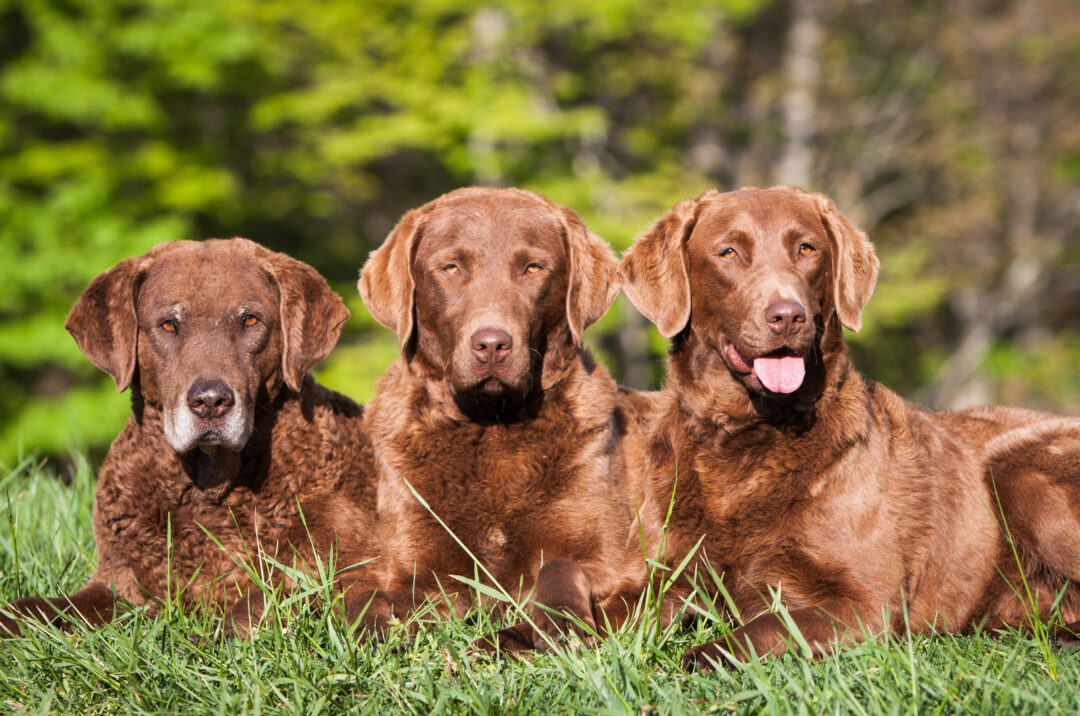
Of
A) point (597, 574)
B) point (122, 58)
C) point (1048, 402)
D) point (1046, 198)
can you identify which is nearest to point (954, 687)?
point (597, 574)

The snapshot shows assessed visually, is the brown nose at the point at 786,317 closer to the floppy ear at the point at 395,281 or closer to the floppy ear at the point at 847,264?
the floppy ear at the point at 847,264

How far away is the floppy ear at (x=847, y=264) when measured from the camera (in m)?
4.31

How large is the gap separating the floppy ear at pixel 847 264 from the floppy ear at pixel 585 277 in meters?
0.93

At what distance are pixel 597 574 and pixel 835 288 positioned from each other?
1.50m

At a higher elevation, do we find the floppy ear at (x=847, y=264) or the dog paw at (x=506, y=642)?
the floppy ear at (x=847, y=264)

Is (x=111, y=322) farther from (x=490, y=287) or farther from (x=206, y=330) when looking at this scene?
(x=490, y=287)

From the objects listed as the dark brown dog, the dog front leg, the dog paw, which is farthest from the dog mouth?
the dog front leg

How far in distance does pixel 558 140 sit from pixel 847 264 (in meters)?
12.9

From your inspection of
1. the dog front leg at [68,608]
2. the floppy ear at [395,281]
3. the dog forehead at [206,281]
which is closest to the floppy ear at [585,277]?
the floppy ear at [395,281]

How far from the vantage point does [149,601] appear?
410 centimetres

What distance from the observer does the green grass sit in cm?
289

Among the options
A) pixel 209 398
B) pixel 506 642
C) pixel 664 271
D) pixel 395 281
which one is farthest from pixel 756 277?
pixel 209 398

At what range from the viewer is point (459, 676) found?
3305 mm

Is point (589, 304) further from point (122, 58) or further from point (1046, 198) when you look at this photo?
point (1046, 198)
